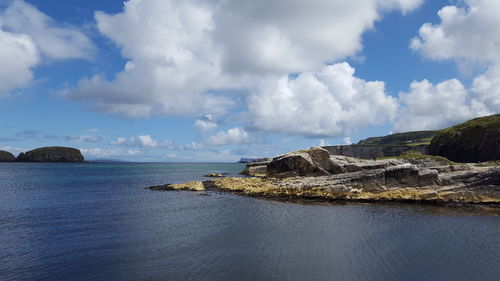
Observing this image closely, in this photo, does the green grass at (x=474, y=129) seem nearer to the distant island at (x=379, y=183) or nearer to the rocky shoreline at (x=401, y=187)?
the distant island at (x=379, y=183)

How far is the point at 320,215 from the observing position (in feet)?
→ 131

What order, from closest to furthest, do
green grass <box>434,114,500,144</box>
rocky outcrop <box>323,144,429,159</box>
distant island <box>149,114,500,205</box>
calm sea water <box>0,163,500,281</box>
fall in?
calm sea water <box>0,163,500,281</box> → distant island <box>149,114,500,205</box> → green grass <box>434,114,500,144</box> → rocky outcrop <box>323,144,429,159</box>

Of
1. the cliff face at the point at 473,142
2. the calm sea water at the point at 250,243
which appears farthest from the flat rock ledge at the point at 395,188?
the cliff face at the point at 473,142

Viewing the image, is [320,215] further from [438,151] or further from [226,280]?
[438,151]

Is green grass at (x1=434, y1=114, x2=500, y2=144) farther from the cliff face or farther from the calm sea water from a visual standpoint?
the calm sea water

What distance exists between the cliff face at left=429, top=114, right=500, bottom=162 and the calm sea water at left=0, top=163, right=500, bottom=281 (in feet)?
279

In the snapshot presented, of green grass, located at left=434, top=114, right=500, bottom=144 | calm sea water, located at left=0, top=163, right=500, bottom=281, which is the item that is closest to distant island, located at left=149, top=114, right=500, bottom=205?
calm sea water, located at left=0, top=163, right=500, bottom=281

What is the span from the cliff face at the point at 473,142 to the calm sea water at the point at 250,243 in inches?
3350

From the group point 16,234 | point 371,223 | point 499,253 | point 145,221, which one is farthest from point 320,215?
point 16,234

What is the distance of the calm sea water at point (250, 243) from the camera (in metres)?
21.3

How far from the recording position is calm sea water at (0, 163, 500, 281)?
2128cm

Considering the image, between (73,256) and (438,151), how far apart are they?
13761cm

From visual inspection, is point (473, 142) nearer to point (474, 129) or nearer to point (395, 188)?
point (474, 129)

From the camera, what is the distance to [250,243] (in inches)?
1096
